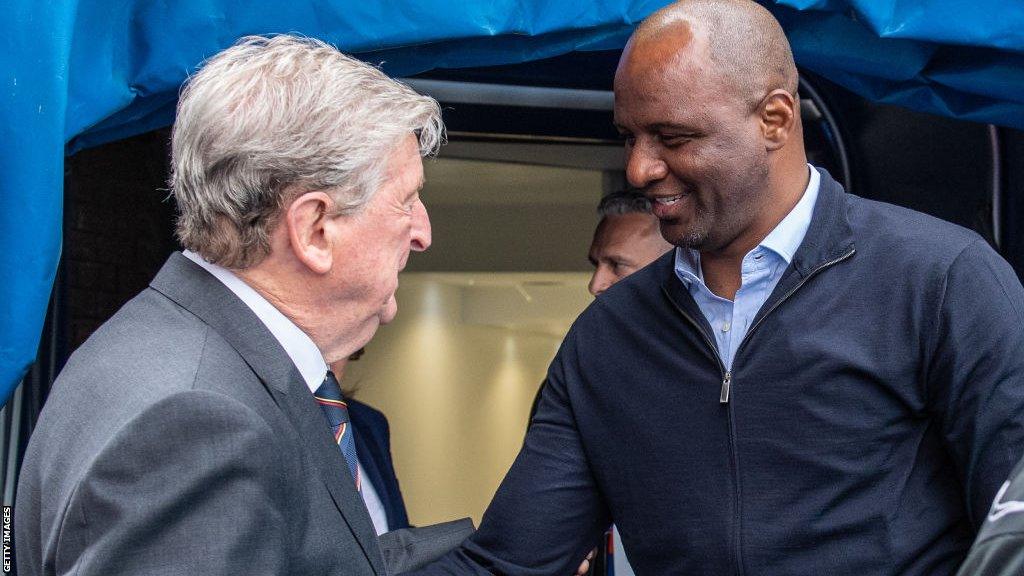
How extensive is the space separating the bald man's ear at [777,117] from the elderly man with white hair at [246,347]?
516 mm

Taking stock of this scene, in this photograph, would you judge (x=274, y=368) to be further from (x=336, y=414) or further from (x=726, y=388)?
(x=726, y=388)

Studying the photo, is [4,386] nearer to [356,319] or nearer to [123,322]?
[123,322]

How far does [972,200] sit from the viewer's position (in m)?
2.99

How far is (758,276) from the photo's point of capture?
1774 millimetres

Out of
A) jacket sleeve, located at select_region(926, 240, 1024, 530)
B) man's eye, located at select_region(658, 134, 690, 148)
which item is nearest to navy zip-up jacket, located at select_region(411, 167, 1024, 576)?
jacket sleeve, located at select_region(926, 240, 1024, 530)

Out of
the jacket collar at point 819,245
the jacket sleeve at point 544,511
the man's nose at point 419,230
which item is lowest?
the jacket sleeve at point 544,511

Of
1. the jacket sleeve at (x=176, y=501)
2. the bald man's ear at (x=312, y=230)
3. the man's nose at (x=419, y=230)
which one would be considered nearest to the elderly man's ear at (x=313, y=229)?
the bald man's ear at (x=312, y=230)

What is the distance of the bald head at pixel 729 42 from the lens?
1.73 metres

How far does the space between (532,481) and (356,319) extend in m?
0.58

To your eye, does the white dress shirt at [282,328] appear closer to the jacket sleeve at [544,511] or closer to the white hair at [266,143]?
the white hair at [266,143]

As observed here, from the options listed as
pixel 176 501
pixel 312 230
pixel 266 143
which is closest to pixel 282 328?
pixel 312 230

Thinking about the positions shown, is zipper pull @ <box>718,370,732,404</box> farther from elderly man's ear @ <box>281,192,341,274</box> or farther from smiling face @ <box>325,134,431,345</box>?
elderly man's ear @ <box>281,192,341,274</box>

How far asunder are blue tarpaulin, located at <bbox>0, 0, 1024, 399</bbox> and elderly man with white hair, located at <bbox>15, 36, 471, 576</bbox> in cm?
27

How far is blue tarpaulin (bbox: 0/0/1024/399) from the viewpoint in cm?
163
